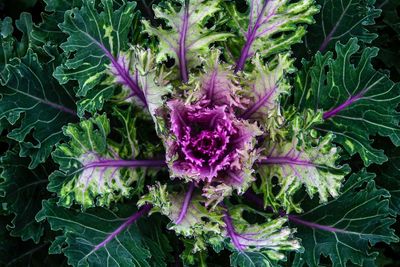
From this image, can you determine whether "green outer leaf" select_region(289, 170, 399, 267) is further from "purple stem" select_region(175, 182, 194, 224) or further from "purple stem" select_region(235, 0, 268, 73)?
"purple stem" select_region(235, 0, 268, 73)

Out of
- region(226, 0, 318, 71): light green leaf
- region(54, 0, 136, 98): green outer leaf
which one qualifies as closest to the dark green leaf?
region(54, 0, 136, 98): green outer leaf

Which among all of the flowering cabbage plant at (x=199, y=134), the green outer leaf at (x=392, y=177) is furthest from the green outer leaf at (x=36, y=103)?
the green outer leaf at (x=392, y=177)

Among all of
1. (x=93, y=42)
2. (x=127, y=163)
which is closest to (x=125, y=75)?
(x=93, y=42)

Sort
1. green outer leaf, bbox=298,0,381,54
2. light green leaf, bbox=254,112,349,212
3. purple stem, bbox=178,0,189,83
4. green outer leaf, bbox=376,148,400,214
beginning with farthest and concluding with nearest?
green outer leaf, bbox=376,148,400,214 < green outer leaf, bbox=298,0,381,54 < purple stem, bbox=178,0,189,83 < light green leaf, bbox=254,112,349,212

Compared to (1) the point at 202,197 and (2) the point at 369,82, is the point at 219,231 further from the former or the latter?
(2) the point at 369,82

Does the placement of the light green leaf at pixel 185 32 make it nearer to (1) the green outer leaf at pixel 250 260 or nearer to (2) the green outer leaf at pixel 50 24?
(2) the green outer leaf at pixel 50 24

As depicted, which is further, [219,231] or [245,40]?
[245,40]

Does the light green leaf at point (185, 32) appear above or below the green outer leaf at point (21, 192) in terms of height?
above

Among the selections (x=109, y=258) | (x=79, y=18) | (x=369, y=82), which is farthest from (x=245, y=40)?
(x=109, y=258)
